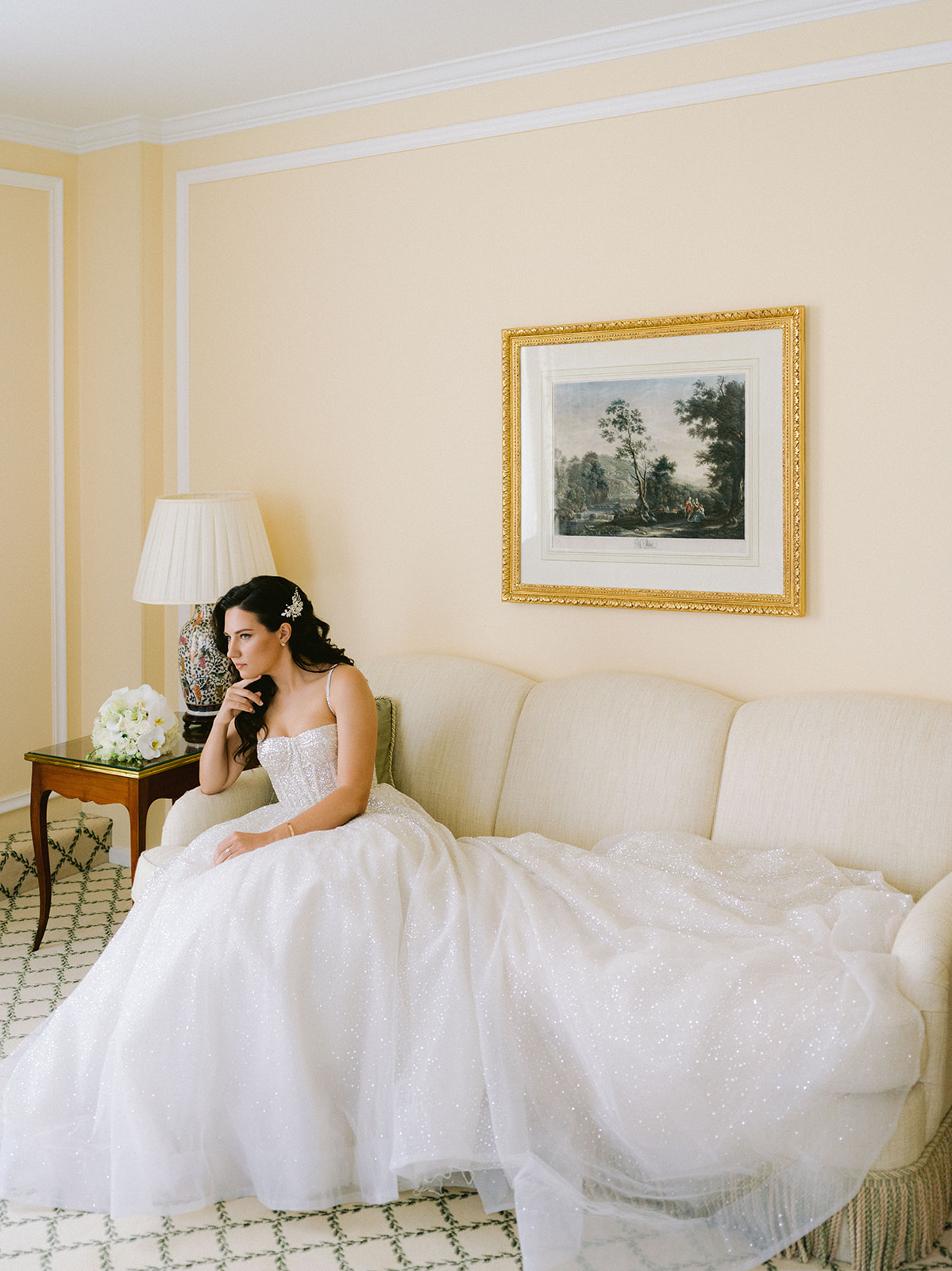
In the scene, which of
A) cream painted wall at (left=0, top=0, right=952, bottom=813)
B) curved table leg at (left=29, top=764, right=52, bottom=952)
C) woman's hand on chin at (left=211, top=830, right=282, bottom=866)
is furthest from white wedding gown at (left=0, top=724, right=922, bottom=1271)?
curved table leg at (left=29, top=764, right=52, bottom=952)

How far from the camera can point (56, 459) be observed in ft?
14.4

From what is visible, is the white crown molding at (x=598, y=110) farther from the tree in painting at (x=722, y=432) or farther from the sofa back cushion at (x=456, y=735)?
the sofa back cushion at (x=456, y=735)

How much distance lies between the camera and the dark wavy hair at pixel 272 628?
3.10 meters

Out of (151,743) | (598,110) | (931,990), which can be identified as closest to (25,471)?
(151,743)

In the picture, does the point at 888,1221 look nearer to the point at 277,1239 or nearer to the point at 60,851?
the point at 277,1239

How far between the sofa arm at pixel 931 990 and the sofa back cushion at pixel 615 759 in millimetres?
896

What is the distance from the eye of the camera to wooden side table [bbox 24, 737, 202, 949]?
354cm

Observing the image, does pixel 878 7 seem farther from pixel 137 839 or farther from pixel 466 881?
pixel 137 839

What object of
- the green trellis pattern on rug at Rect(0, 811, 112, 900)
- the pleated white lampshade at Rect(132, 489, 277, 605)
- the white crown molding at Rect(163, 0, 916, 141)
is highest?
the white crown molding at Rect(163, 0, 916, 141)

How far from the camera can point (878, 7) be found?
296 cm

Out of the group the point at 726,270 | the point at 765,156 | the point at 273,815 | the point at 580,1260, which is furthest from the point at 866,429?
the point at 580,1260

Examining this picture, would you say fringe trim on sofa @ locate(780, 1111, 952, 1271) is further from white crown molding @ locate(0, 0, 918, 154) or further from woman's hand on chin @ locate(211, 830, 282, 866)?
white crown molding @ locate(0, 0, 918, 154)

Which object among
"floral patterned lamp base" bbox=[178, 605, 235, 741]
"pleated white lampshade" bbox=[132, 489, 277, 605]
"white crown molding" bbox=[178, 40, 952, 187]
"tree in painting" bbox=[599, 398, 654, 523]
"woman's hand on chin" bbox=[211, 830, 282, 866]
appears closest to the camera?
"woman's hand on chin" bbox=[211, 830, 282, 866]

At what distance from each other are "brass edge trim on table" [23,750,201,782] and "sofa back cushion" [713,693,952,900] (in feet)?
5.59
